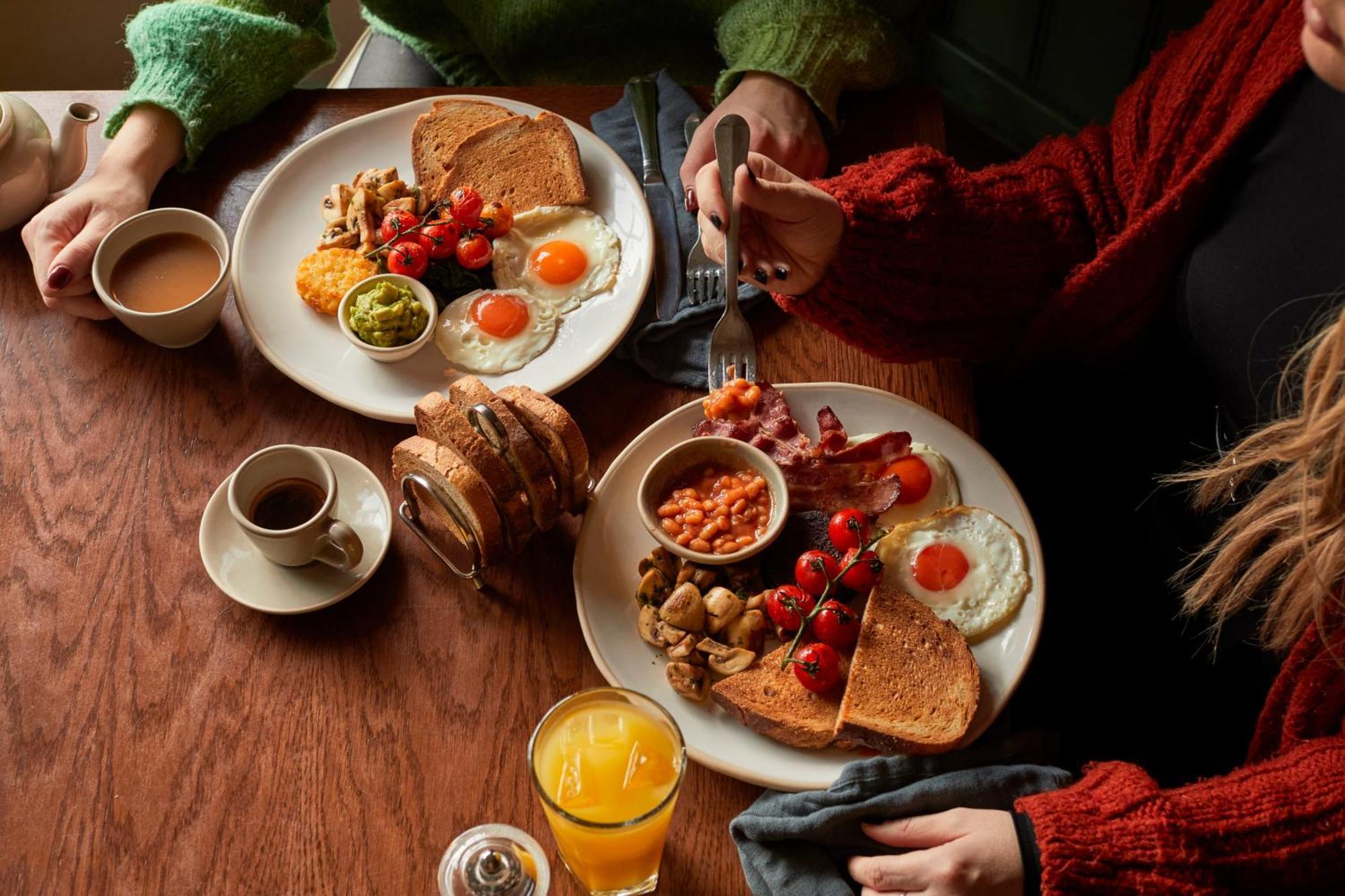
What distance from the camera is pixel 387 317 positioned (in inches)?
65.4

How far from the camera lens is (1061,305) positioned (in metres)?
1.63

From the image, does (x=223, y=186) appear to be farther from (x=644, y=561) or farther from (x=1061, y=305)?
(x=1061, y=305)

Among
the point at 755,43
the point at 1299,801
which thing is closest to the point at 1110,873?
the point at 1299,801

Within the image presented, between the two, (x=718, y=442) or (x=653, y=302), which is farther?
(x=653, y=302)

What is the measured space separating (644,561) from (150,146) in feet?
3.88

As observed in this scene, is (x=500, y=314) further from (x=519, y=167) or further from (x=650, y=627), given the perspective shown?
(x=650, y=627)

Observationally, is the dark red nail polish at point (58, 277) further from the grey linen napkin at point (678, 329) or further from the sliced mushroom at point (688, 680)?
the sliced mushroom at point (688, 680)

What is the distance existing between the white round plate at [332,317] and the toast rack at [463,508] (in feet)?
0.59

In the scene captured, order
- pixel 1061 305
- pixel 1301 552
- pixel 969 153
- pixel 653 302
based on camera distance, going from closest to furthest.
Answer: pixel 1301 552, pixel 1061 305, pixel 653 302, pixel 969 153

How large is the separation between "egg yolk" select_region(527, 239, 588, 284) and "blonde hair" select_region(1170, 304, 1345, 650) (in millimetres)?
1006

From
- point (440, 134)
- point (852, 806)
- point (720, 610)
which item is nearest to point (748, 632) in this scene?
point (720, 610)

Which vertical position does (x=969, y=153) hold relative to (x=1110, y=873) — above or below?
below

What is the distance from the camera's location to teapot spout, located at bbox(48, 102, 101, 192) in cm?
181

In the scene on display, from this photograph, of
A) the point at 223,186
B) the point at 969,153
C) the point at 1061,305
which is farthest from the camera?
the point at 969,153
